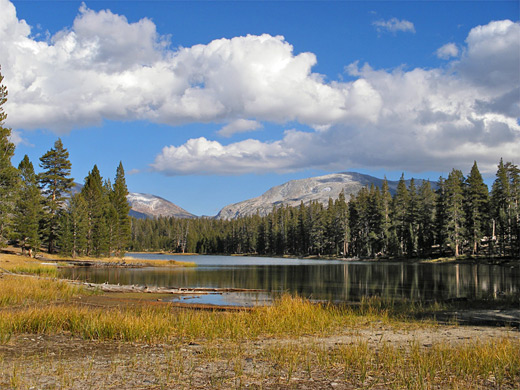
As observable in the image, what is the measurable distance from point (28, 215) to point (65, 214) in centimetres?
1017

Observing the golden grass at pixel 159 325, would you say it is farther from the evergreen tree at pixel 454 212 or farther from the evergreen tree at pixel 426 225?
the evergreen tree at pixel 426 225

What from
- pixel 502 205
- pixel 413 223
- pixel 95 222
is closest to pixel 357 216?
pixel 413 223

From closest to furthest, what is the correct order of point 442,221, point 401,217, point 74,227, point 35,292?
1. point 35,292
2. point 74,227
3. point 442,221
4. point 401,217

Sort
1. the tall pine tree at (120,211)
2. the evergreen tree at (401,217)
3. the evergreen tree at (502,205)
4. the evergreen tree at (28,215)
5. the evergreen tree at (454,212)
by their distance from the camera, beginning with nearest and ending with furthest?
the evergreen tree at (28,215) < the evergreen tree at (502,205) < the evergreen tree at (454,212) < the tall pine tree at (120,211) < the evergreen tree at (401,217)

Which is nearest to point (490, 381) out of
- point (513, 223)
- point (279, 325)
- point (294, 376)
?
point (294, 376)

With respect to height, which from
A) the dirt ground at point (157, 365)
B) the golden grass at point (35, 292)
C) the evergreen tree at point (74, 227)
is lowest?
the dirt ground at point (157, 365)

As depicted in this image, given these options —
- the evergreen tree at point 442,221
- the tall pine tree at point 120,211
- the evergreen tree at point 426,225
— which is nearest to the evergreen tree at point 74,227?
the tall pine tree at point 120,211

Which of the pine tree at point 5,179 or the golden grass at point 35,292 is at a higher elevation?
the pine tree at point 5,179

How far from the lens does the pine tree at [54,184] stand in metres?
75.9

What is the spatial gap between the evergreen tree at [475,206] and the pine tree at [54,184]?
77939 millimetres

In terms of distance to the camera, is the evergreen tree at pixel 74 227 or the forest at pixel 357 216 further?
the evergreen tree at pixel 74 227

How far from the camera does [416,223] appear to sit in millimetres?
105875

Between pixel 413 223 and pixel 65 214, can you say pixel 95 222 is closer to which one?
pixel 65 214

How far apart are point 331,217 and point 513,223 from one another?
6843 cm
